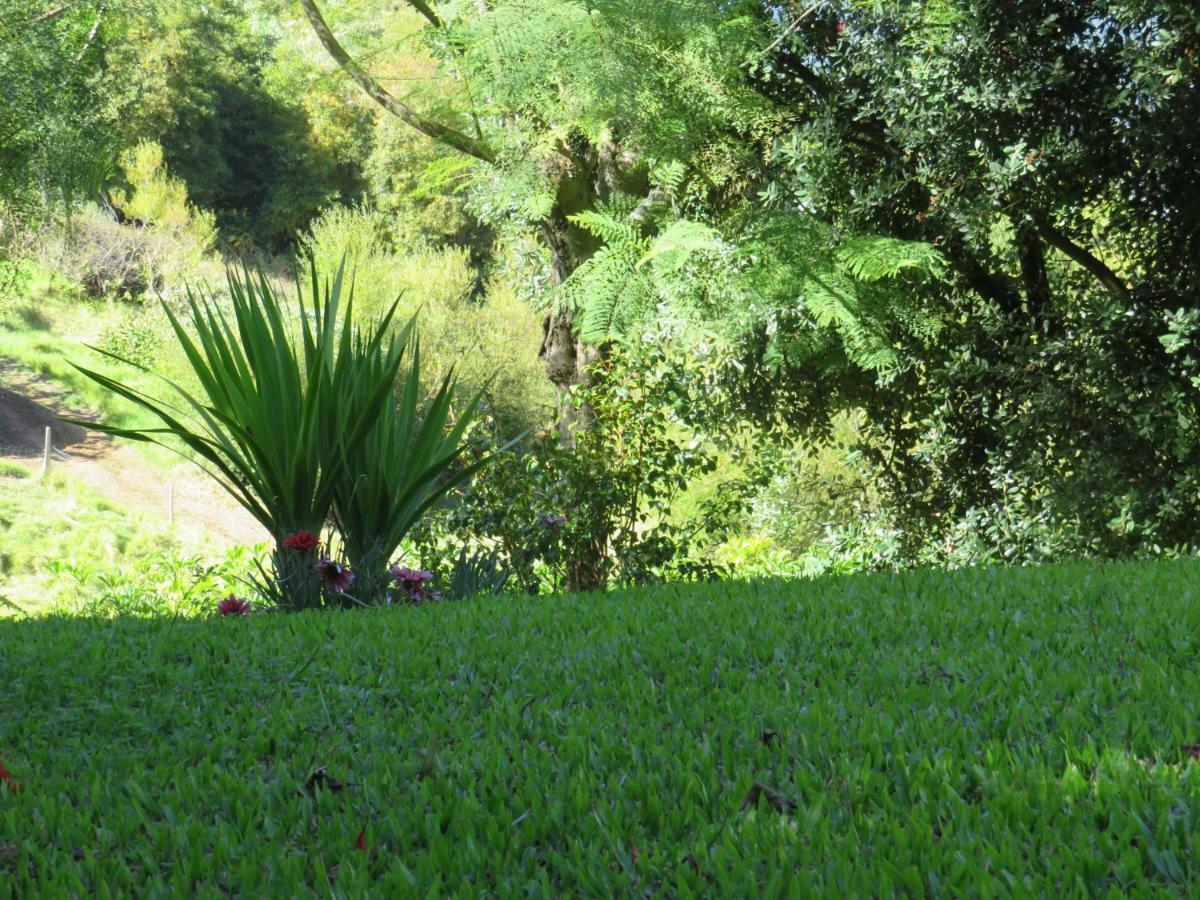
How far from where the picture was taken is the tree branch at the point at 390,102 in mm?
8484

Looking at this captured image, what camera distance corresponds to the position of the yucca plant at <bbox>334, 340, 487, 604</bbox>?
4.98m

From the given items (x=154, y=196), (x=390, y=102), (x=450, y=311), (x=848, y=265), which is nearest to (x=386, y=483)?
(x=848, y=265)

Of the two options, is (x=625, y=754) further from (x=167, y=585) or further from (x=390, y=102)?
(x=167, y=585)

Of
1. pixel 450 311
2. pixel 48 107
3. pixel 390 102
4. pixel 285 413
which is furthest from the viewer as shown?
pixel 450 311

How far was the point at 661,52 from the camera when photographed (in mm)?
5781

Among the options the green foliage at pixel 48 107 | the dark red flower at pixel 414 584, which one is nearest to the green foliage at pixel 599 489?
the dark red flower at pixel 414 584

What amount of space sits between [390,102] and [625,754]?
25.1ft

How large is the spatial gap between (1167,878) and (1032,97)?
4.92m

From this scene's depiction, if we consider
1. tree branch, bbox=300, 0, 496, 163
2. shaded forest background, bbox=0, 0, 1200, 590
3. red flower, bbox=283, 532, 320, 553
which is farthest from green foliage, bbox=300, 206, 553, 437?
red flower, bbox=283, 532, 320, 553

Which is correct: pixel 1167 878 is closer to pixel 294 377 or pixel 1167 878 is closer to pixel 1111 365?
pixel 294 377

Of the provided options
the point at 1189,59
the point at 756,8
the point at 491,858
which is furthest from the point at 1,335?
the point at 491,858

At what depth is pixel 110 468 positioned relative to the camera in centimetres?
2183

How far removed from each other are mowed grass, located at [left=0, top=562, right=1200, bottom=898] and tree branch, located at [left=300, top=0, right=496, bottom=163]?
5612 millimetres

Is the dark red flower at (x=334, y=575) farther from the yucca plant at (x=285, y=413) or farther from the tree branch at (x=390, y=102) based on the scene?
the tree branch at (x=390, y=102)
